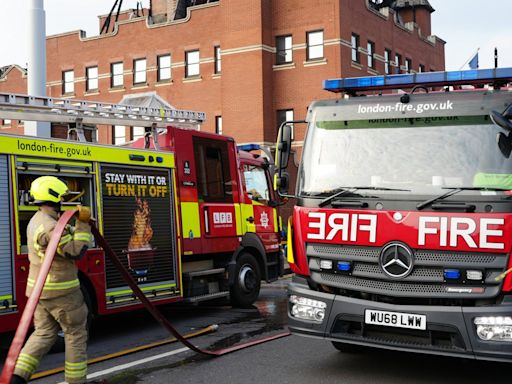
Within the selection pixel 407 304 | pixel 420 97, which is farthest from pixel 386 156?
pixel 407 304

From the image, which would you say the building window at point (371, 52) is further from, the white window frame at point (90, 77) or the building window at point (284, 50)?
the white window frame at point (90, 77)

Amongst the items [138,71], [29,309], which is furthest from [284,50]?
[29,309]

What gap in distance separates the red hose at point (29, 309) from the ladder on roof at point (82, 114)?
3.49m

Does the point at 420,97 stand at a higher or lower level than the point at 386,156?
higher

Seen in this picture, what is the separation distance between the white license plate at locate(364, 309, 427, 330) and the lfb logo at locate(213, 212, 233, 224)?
15.7ft

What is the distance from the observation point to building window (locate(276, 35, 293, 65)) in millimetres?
31881

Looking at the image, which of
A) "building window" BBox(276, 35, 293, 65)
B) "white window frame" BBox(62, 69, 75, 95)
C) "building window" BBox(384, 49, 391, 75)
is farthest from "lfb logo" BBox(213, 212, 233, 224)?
"white window frame" BBox(62, 69, 75, 95)

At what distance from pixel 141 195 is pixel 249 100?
76.5ft

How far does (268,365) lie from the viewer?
21.7ft

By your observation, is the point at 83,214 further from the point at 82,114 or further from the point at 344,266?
the point at 82,114

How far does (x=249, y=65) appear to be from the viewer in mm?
31719

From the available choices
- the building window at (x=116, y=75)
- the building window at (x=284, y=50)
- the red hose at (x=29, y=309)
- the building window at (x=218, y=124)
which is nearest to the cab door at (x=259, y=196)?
the red hose at (x=29, y=309)

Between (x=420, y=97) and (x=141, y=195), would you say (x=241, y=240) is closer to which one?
(x=141, y=195)

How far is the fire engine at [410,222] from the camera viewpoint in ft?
17.4
